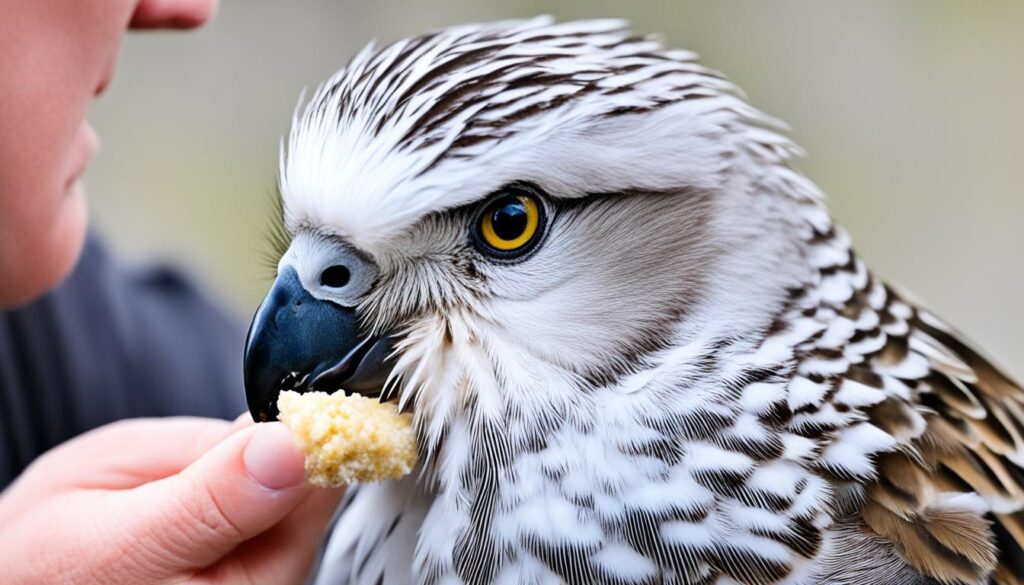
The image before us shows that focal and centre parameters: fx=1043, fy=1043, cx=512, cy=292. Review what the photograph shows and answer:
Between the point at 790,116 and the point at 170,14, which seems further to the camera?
the point at 790,116

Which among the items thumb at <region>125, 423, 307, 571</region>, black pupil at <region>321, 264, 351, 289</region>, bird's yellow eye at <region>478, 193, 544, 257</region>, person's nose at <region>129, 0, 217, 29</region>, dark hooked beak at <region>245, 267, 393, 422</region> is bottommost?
thumb at <region>125, 423, 307, 571</region>

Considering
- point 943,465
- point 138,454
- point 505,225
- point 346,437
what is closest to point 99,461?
point 138,454

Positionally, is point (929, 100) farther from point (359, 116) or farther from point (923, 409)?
point (359, 116)

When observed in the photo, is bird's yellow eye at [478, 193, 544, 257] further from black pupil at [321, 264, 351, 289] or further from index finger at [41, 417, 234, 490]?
index finger at [41, 417, 234, 490]

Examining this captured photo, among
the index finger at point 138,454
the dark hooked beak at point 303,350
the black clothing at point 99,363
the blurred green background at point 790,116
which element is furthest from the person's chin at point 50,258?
the blurred green background at point 790,116

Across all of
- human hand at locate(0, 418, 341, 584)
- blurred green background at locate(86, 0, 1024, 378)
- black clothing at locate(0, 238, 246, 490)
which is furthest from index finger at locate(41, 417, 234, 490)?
blurred green background at locate(86, 0, 1024, 378)

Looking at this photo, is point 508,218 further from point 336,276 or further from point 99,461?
point 99,461

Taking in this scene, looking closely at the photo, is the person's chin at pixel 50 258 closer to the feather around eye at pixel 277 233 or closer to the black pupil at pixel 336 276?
the feather around eye at pixel 277 233
